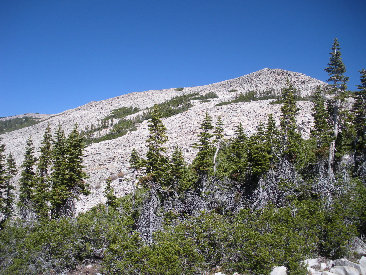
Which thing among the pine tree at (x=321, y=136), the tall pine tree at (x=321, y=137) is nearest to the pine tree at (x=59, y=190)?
the tall pine tree at (x=321, y=137)

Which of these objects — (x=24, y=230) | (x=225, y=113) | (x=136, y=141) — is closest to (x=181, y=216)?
(x=24, y=230)

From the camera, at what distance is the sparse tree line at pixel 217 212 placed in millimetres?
13266

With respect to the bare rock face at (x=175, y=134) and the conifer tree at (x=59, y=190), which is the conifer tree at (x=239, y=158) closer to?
the bare rock face at (x=175, y=134)

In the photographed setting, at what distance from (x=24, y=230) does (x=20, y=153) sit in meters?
54.3

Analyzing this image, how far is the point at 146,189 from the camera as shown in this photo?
20688 millimetres

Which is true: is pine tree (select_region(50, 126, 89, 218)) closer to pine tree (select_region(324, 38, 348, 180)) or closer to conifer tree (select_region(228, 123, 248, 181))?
conifer tree (select_region(228, 123, 248, 181))

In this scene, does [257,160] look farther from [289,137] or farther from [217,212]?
[217,212]

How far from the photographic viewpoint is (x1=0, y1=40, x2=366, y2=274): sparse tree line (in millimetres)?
13266

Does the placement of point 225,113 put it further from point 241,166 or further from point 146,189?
point 146,189

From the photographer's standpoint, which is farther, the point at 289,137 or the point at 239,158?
the point at 239,158

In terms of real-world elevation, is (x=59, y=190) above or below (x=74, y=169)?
below

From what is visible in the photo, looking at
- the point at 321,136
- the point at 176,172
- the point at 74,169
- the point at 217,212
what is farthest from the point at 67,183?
the point at 321,136

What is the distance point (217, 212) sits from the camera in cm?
2102

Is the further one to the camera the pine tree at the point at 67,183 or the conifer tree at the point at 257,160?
the pine tree at the point at 67,183
